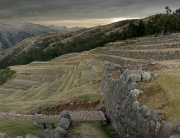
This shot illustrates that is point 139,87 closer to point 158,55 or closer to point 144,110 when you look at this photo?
point 144,110

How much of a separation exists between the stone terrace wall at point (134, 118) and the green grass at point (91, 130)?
57 centimetres

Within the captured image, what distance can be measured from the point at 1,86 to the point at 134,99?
177ft

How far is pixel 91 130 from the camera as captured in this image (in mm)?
14086

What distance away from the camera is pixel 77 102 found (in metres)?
21.9

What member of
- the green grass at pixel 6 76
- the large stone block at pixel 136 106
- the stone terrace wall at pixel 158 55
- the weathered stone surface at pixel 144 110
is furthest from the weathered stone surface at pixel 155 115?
the green grass at pixel 6 76

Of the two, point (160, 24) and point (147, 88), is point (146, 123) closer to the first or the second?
point (147, 88)

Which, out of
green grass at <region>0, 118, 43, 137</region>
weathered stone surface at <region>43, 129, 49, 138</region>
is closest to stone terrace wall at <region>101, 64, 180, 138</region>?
weathered stone surface at <region>43, 129, 49, 138</region>

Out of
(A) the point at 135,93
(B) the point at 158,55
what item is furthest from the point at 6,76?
(A) the point at 135,93

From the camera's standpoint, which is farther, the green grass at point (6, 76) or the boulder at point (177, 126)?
the green grass at point (6, 76)

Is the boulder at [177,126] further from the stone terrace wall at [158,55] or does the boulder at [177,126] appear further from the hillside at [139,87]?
the stone terrace wall at [158,55]

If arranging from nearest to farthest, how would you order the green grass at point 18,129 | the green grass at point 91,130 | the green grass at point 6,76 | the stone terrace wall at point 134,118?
the stone terrace wall at point 134,118, the green grass at point 18,129, the green grass at point 91,130, the green grass at point 6,76

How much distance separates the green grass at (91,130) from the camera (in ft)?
42.9

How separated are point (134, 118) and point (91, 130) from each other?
13.6ft

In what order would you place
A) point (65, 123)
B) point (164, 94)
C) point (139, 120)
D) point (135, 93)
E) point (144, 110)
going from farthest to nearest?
point (65, 123) < point (135, 93) < point (139, 120) < point (164, 94) < point (144, 110)
